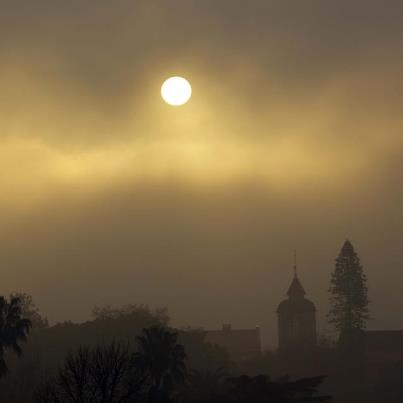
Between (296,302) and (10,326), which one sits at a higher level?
(296,302)

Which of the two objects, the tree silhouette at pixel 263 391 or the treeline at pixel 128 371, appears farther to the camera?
the tree silhouette at pixel 263 391

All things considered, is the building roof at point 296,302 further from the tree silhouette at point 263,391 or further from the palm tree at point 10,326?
the palm tree at point 10,326

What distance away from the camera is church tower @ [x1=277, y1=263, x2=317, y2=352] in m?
155

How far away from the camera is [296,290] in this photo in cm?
16450

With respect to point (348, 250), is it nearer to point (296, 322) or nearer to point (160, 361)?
point (296, 322)

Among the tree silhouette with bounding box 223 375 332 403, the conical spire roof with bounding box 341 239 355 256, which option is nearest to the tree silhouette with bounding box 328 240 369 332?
the conical spire roof with bounding box 341 239 355 256

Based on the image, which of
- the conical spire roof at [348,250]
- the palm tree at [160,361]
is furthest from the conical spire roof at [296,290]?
the palm tree at [160,361]

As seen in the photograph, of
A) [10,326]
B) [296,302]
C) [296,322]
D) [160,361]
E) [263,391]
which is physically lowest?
[263,391]

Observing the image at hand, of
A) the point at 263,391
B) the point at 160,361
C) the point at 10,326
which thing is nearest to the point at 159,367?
the point at 160,361

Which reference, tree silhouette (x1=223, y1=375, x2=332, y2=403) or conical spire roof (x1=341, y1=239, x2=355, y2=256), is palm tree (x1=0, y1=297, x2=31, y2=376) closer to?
tree silhouette (x1=223, y1=375, x2=332, y2=403)

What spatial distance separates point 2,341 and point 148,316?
51340mm

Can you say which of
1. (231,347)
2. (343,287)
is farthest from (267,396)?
(231,347)

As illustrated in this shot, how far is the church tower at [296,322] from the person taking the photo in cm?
15512

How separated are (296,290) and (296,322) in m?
8.65
